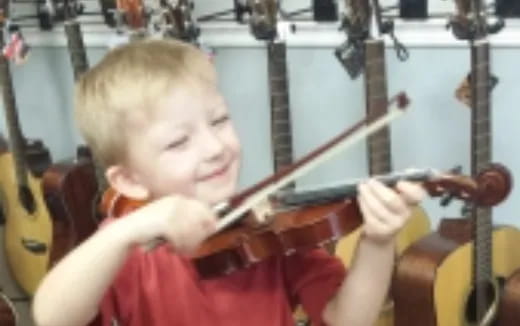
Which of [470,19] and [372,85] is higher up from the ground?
[470,19]

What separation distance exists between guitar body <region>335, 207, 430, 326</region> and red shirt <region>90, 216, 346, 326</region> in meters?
0.65

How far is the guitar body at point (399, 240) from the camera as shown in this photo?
1.79 metres

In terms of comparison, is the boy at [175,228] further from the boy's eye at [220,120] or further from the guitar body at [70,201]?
the guitar body at [70,201]

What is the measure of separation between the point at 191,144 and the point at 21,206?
1.54m

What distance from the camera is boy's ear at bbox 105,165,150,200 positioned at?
3.48 feet

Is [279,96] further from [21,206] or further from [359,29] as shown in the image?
[21,206]

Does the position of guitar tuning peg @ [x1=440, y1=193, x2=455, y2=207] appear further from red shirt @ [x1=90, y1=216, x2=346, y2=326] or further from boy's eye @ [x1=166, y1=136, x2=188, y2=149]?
boy's eye @ [x1=166, y1=136, x2=188, y2=149]

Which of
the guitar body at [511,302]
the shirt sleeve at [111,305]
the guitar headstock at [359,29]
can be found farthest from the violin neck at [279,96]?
the shirt sleeve at [111,305]

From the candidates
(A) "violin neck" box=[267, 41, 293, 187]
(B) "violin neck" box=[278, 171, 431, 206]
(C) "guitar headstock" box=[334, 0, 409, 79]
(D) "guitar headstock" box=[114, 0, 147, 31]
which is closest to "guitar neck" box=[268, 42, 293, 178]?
(A) "violin neck" box=[267, 41, 293, 187]

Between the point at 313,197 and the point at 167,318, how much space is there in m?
0.24

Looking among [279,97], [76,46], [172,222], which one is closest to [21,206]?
[76,46]

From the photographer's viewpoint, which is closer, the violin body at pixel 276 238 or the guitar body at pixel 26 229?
the violin body at pixel 276 238

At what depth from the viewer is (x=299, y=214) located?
1.13 meters

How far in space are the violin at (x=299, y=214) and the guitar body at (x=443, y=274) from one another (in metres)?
0.53
